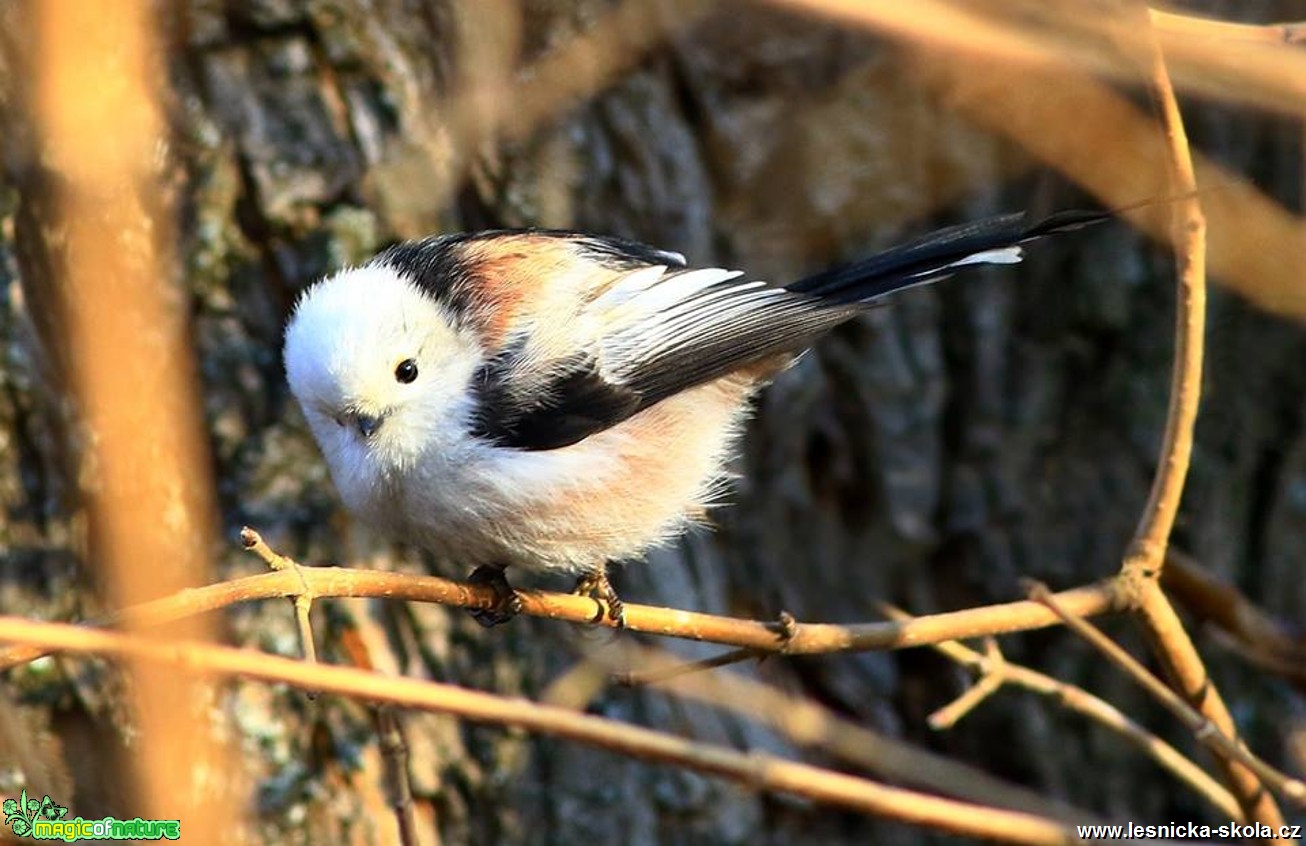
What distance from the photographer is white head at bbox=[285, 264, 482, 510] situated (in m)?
2.16

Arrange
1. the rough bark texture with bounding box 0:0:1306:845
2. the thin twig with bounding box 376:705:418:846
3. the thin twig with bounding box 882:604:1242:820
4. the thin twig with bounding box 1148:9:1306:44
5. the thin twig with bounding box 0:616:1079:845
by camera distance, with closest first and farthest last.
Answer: the thin twig with bounding box 0:616:1079:845
the thin twig with bounding box 1148:9:1306:44
the thin twig with bounding box 376:705:418:846
the thin twig with bounding box 882:604:1242:820
the rough bark texture with bounding box 0:0:1306:845

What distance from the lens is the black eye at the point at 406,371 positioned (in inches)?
88.1

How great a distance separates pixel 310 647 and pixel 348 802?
4.59 feet

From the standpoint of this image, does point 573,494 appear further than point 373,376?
Yes

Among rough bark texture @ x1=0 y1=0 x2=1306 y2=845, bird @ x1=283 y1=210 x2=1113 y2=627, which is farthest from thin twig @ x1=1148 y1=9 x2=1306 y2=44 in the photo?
rough bark texture @ x1=0 y1=0 x2=1306 y2=845

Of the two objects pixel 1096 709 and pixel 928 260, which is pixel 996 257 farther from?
pixel 1096 709

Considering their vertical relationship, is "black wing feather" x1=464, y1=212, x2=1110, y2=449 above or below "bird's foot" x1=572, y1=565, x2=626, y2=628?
above

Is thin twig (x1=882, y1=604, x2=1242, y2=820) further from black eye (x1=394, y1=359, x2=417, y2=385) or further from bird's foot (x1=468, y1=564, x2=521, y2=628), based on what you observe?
black eye (x1=394, y1=359, x2=417, y2=385)

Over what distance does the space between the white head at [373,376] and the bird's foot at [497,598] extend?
0.76ft

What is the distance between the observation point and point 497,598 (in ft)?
7.27

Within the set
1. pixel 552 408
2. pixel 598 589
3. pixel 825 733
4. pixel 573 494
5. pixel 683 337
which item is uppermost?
pixel 683 337

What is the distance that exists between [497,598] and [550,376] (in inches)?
15.1

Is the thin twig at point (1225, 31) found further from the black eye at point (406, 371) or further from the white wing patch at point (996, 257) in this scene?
the black eye at point (406, 371)

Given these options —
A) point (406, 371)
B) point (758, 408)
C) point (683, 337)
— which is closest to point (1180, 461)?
point (683, 337)
